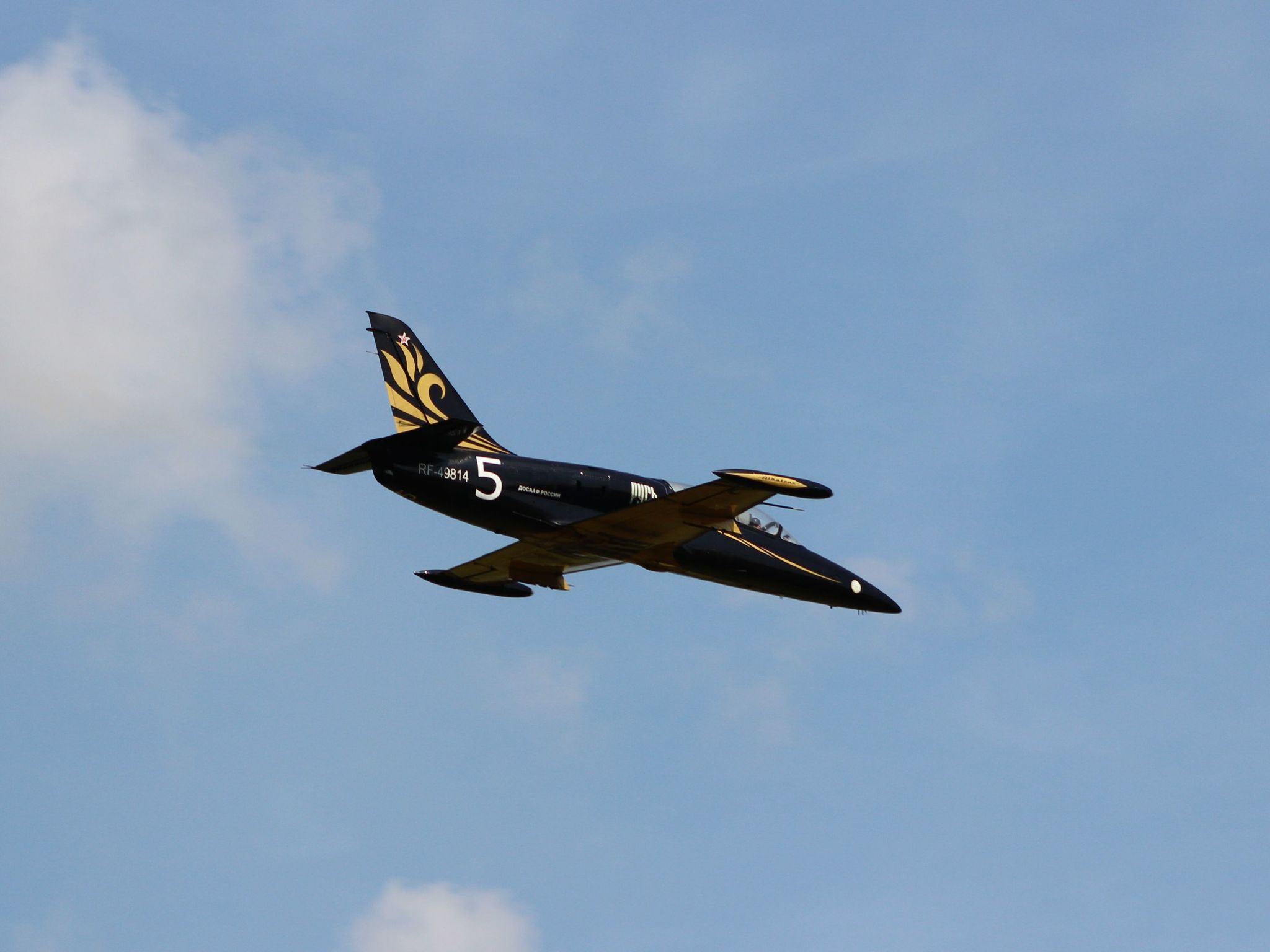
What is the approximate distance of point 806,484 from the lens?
38.4 metres

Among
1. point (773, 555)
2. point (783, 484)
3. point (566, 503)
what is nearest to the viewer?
point (783, 484)

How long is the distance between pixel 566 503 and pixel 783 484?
681 centimetres

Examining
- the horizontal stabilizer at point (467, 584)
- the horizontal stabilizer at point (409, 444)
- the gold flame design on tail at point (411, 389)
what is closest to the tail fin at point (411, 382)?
the gold flame design on tail at point (411, 389)

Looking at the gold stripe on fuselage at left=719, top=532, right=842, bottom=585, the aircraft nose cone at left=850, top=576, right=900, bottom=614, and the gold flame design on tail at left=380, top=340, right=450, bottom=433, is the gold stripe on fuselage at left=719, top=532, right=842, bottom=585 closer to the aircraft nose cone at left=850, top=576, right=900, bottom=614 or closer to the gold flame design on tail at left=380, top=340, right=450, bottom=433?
the aircraft nose cone at left=850, top=576, right=900, bottom=614

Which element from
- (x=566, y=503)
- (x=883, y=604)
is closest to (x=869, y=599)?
(x=883, y=604)

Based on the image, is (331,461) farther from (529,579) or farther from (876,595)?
(876,595)

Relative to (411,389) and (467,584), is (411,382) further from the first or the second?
(467,584)

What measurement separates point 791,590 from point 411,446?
42.1 ft

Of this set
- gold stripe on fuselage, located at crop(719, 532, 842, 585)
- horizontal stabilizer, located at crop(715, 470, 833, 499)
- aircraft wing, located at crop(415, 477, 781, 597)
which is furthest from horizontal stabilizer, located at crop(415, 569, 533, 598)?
horizontal stabilizer, located at crop(715, 470, 833, 499)

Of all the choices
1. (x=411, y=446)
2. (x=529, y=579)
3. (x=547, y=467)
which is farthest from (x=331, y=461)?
(x=529, y=579)

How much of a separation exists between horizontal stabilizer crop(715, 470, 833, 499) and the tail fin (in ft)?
23.7

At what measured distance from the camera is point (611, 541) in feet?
144

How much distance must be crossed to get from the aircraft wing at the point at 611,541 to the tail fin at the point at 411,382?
10.5ft

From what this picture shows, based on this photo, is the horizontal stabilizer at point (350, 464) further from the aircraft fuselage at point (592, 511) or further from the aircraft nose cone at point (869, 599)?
the aircraft nose cone at point (869, 599)
